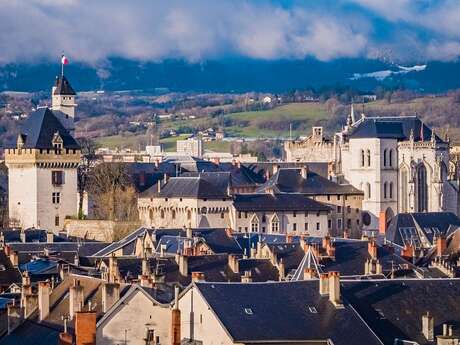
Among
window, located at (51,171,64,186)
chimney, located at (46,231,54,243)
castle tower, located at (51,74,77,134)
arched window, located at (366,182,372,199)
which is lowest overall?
chimney, located at (46,231,54,243)

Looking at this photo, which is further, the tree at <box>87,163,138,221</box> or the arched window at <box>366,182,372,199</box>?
the arched window at <box>366,182,372,199</box>

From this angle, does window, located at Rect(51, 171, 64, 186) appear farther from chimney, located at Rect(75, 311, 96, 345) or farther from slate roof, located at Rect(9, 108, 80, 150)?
chimney, located at Rect(75, 311, 96, 345)

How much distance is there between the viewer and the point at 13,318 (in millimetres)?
60594

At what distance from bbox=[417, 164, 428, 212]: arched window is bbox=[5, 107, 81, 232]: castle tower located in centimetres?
2643

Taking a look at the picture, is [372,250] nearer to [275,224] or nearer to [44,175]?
[275,224]

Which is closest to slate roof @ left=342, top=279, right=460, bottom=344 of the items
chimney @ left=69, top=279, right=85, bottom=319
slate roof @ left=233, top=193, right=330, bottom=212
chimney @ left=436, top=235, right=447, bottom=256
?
chimney @ left=69, top=279, right=85, bottom=319

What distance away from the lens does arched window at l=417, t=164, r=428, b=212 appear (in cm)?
14150

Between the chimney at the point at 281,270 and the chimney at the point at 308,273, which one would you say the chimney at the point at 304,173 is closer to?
the chimney at the point at 281,270

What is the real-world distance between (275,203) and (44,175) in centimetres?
1558

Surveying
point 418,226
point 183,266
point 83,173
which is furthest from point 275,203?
point 183,266

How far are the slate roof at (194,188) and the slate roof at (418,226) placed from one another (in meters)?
14.2

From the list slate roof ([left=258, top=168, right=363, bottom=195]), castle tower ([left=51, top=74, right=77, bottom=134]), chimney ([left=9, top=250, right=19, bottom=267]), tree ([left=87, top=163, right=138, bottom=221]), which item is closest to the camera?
chimney ([left=9, top=250, right=19, bottom=267])

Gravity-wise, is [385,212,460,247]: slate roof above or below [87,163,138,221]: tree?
below

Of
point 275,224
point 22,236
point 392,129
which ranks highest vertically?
Result: point 392,129
